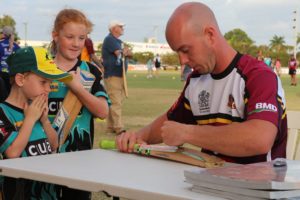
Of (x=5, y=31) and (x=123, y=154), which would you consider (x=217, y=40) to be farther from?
(x=5, y=31)

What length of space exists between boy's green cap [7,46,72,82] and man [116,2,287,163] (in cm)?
62

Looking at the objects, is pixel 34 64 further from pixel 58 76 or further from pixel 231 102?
pixel 231 102

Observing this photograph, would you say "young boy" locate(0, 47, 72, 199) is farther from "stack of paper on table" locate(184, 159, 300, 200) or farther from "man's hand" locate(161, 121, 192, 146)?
"stack of paper on table" locate(184, 159, 300, 200)

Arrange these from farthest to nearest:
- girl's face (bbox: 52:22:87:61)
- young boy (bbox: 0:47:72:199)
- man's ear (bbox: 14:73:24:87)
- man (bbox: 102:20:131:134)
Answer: man (bbox: 102:20:131:134) → girl's face (bbox: 52:22:87:61) → man's ear (bbox: 14:73:24:87) → young boy (bbox: 0:47:72:199)

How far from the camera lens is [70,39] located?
3.33m

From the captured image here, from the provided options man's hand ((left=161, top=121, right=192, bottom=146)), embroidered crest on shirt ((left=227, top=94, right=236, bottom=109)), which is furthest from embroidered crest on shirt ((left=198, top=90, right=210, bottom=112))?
man's hand ((left=161, top=121, right=192, bottom=146))

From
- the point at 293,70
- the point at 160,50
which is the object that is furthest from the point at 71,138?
→ the point at 160,50

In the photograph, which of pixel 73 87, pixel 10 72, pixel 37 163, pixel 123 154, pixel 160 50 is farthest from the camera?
pixel 160 50

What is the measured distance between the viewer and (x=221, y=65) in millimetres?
2389

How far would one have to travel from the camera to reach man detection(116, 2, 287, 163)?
2154 millimetres

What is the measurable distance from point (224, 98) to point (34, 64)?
3.30 feet

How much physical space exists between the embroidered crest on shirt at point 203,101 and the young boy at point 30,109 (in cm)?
78

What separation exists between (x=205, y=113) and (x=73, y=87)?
93 centimetres

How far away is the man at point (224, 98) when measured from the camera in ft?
7.07
